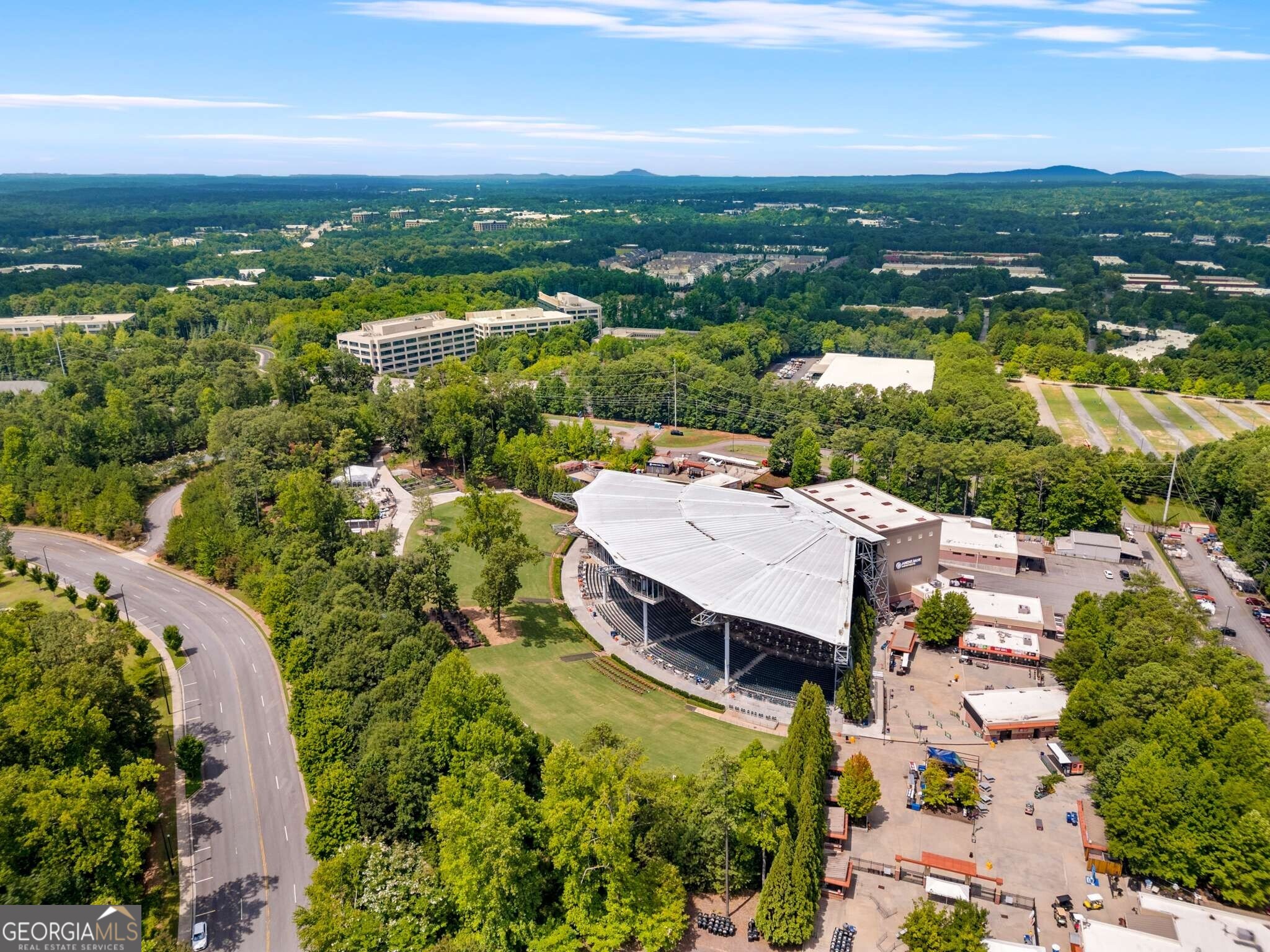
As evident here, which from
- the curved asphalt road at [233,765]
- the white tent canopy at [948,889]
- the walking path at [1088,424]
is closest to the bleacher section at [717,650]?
the white tent canopy at [948,889]

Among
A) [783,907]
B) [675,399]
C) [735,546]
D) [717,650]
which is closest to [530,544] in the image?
[735,546]

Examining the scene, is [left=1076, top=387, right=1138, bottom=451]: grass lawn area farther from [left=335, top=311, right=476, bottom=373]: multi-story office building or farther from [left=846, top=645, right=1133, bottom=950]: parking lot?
[left=335, top=311, right=476, bottom=373]: multi-story office building

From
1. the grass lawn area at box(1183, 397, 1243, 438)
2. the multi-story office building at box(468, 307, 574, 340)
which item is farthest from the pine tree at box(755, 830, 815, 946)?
the multi-story office building at box(468, 307, 574, 340)

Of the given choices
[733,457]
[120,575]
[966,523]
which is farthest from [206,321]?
[966,523]

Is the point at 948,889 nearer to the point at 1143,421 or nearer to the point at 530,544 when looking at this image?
the point at 530,544

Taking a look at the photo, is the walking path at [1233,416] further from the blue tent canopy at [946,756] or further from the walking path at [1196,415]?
the blue tent canopy at [946,756]

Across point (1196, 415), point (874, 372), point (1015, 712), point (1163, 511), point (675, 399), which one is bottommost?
point (1015, 712)
